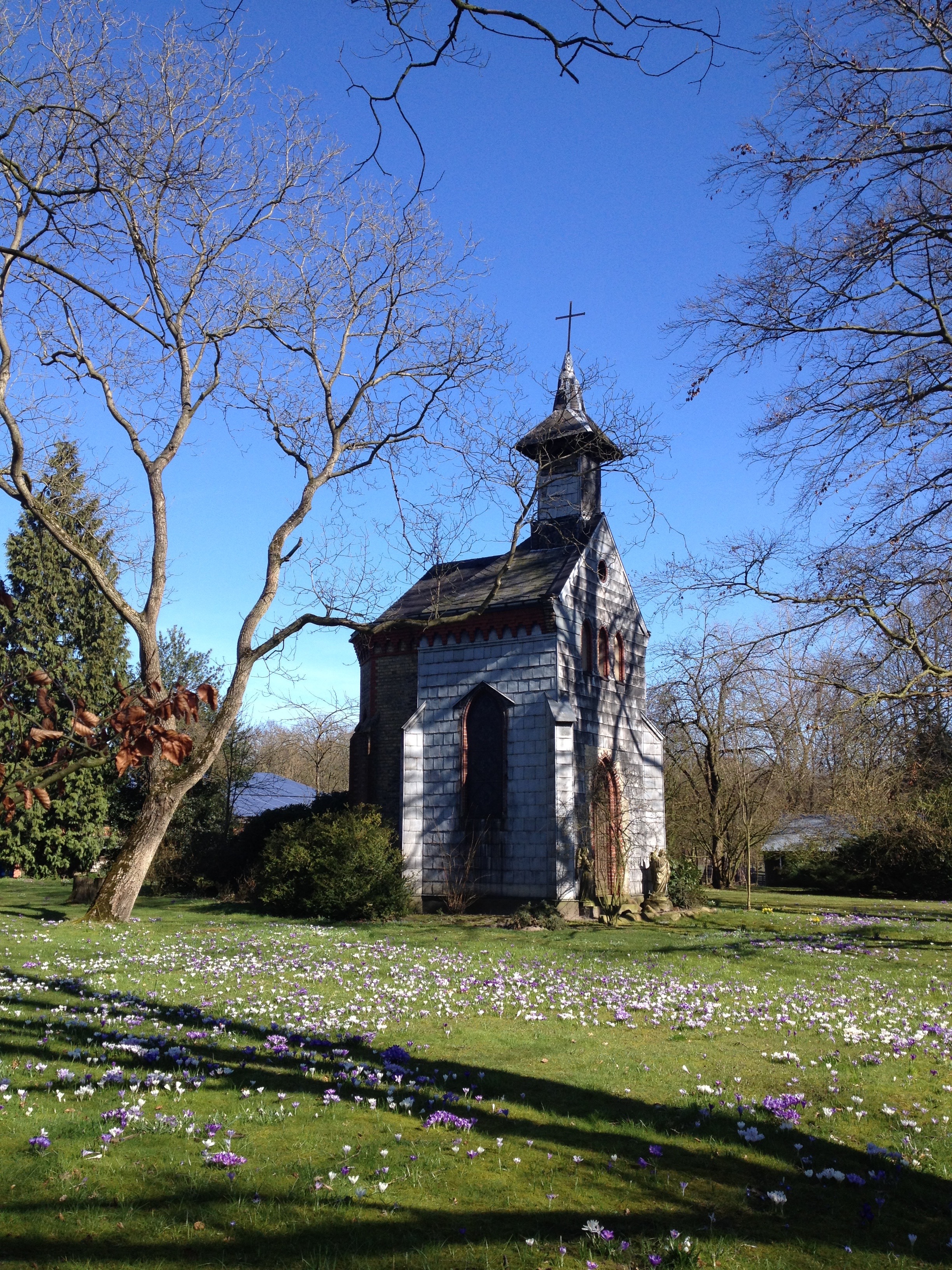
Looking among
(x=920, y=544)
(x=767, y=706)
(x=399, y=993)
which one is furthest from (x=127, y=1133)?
(x=767, y=706)

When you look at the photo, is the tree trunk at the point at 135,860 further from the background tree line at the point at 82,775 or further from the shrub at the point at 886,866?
the shrub at the point at 886,866

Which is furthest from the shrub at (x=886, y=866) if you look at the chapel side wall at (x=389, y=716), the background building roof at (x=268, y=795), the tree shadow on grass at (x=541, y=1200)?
the tree shadow on grass at (x=541, y=1200)

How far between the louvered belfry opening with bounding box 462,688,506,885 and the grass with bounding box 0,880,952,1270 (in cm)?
1223

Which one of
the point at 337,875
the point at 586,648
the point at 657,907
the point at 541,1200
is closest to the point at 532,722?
the point at 586,648

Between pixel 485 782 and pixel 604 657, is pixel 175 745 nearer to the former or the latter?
pixel 485 782

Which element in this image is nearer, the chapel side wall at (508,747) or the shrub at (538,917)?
the shrub at (538,917)

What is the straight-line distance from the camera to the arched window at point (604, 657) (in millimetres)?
27766

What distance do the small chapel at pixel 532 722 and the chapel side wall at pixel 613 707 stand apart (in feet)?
0.22

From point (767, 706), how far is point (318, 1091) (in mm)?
42681

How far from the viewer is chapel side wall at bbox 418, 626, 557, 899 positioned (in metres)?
24.2

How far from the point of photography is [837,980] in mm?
12625

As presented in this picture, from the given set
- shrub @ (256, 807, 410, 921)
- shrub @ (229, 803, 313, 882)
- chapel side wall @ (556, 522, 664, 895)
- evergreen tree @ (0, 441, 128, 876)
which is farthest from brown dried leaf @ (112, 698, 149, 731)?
evergreen tree @ (0, 441, 128, 876)

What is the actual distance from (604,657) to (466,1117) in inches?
894

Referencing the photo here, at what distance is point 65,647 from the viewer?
32906 mm
